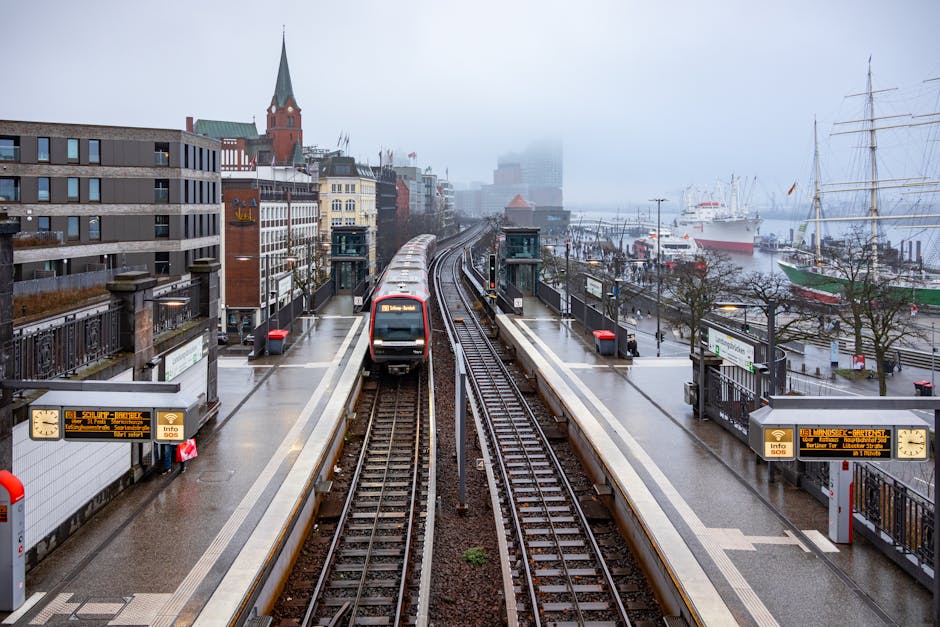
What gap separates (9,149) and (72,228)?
166 inches

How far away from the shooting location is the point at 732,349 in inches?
731

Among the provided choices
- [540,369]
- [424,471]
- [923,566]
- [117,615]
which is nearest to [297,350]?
[540,369]

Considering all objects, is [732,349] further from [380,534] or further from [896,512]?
[380,534]

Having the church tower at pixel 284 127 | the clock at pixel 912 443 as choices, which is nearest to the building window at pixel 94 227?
the clock at pixel 912 443

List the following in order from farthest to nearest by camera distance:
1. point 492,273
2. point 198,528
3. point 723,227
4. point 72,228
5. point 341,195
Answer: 1. point 723,227
2. point 341,195
3. point 492,273
4. point 72,228
5. point 198,528

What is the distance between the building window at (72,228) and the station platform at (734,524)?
2514 centimetres

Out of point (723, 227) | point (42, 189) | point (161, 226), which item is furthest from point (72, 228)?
point (723, 227)

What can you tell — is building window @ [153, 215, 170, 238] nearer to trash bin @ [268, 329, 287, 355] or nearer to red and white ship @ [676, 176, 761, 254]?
trash bin @ [268, 329, 287, 355]

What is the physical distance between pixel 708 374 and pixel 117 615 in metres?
14.7

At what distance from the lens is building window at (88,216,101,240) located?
3801 centimetres

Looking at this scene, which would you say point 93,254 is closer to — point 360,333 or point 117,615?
point 360,333

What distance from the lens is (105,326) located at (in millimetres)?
14875

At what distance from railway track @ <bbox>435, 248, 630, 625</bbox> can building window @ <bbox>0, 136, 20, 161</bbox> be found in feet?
77.0

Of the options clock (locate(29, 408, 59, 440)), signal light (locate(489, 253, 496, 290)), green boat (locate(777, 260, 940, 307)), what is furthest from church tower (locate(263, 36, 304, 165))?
clock (locate(29, 408, 59, 440))
